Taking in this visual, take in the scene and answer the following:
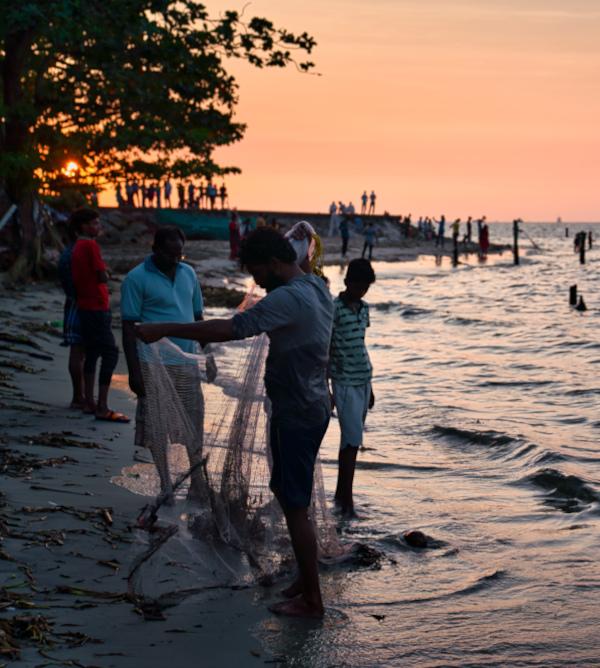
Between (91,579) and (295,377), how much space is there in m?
1.41

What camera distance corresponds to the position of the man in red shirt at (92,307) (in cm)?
842

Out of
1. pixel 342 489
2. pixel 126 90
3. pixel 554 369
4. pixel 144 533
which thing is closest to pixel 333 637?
pixel 144 533

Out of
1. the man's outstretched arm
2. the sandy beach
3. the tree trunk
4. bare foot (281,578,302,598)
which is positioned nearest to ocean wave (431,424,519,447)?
the sandy beach

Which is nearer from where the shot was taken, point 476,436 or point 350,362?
point 350,362

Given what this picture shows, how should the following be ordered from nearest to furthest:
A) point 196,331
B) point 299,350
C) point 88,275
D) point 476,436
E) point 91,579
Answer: point 196,331
point 299,350
point 91,579
point 88,275
point 476,436

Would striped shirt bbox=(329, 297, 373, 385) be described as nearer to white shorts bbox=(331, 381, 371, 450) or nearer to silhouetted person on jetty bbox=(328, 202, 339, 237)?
white shorts bbox=(331, 381, 371, 450)

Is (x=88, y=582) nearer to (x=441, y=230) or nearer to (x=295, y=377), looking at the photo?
(x=295, y=377)

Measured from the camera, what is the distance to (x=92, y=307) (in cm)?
867

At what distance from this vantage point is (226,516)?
5344 millimetres

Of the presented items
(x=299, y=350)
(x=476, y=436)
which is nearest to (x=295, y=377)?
(x=299, y=350)

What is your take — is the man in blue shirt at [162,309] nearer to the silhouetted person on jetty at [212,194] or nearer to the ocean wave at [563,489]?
the ocean wave at [563,489]

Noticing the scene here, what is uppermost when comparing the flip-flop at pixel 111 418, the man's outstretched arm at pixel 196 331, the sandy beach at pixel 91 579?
the man's outstretched arm at pixel 196 331

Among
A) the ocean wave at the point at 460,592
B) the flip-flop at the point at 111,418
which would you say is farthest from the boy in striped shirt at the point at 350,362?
the flip-flop at the point at 111,418

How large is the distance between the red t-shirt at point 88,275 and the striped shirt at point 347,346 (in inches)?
101
